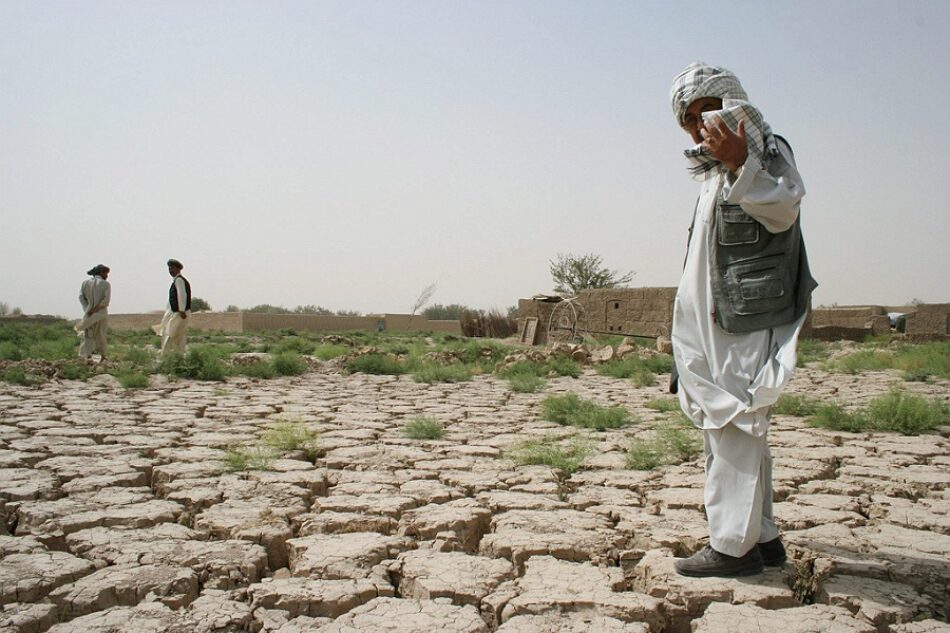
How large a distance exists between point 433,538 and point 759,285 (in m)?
1.47

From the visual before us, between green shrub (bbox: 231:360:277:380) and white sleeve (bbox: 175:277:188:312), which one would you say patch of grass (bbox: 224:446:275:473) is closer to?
green shrub (bbox: 231:360:277:380)

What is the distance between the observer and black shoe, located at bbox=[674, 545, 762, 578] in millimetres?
2252

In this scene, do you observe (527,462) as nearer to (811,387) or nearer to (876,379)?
(811,387)

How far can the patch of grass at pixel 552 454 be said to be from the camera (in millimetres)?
4021

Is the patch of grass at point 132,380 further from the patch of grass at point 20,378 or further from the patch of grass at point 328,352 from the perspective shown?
the patch of grass at point 328,352

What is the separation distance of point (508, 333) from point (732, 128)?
69.3ft

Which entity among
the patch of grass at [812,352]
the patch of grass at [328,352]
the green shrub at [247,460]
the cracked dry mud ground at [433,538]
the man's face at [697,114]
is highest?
the man's face at [697,114]

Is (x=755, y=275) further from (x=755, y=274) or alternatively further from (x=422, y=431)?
(x=422, y=431)

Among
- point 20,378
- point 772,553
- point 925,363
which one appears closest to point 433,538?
point 772,553

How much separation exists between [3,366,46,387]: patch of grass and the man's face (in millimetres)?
7540

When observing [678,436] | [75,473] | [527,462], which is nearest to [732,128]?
[527,462]

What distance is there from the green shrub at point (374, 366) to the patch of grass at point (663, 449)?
5823 mm

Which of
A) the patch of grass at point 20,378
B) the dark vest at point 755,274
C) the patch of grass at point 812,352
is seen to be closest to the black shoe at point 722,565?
the dark vest at point 755,274

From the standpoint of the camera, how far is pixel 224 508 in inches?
124
